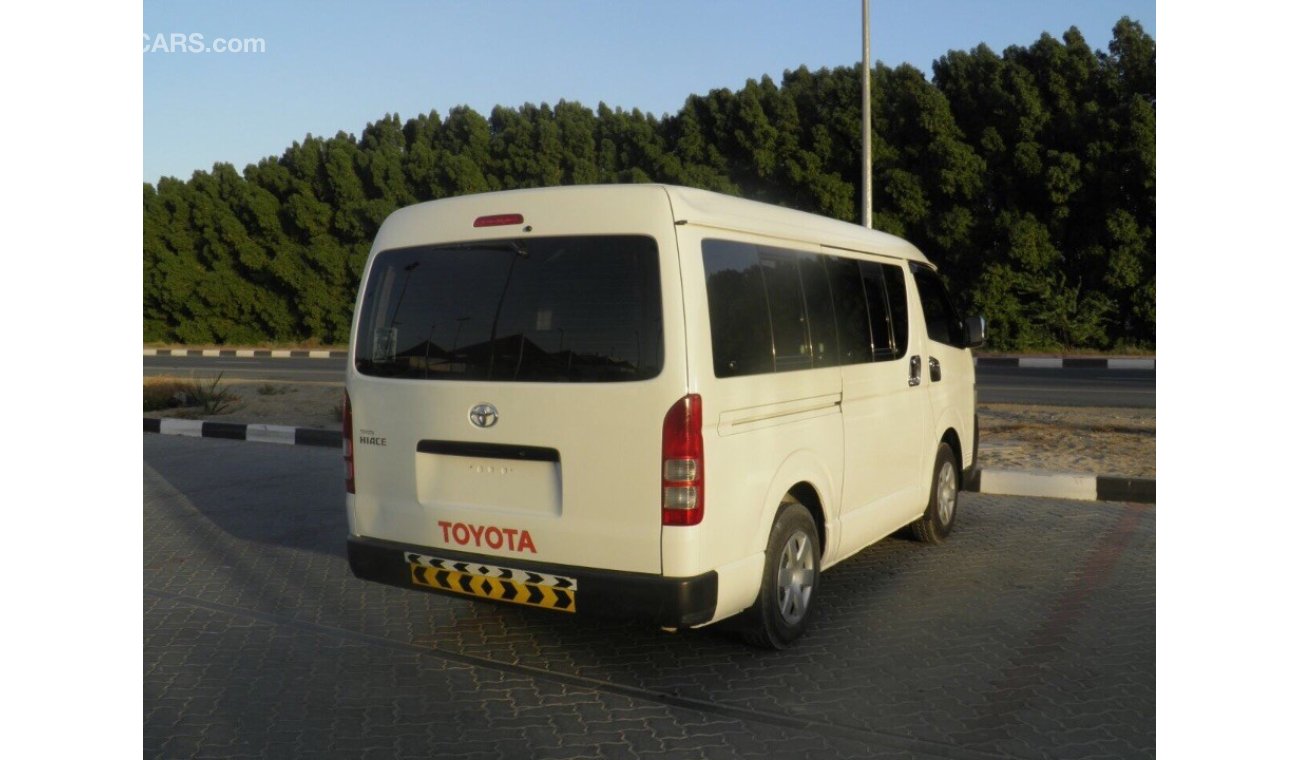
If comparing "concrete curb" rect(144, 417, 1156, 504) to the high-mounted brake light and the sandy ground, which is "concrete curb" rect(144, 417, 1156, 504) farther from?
the high-mounted brake light

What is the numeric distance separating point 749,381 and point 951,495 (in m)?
3.28

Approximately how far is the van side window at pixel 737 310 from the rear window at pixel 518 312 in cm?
29

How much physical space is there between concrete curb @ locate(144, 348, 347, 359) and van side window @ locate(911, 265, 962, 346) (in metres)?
24.8

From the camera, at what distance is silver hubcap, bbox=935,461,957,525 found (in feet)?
23.4

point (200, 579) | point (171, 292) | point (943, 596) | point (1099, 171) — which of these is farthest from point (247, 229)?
point (943, 596)

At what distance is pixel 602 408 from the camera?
4320mm

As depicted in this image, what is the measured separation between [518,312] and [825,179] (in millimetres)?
23601

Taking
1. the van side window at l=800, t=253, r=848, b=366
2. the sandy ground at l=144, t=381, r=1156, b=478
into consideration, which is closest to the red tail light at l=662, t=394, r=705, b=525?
the van side window at l=800, t=253, r=848, b=366

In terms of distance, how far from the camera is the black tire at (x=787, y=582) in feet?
15.7

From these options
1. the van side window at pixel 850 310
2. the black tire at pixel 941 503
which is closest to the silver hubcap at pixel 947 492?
the black tire at pixel 941 503

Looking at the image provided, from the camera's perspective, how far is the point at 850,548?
5.60 metres

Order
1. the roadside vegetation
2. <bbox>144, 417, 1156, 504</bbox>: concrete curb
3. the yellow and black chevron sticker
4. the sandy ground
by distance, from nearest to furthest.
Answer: the yellow and black chevron sticker → <bbox>144, 417, 1156, 504</bbox>: concrete curb → the sandy ground → the roadside vegetation

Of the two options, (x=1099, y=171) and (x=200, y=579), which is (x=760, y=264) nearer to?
(x=200, y=579)
